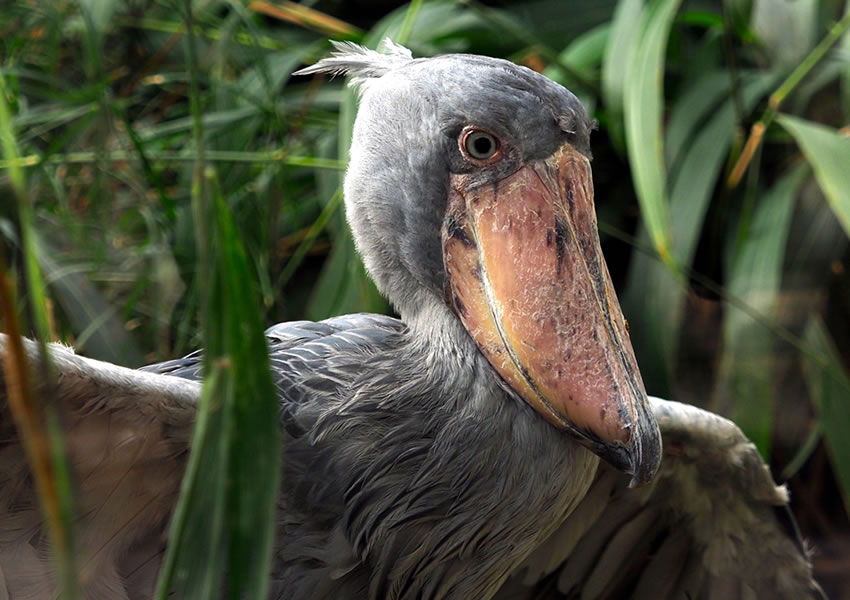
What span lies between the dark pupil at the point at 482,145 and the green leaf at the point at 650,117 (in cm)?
71

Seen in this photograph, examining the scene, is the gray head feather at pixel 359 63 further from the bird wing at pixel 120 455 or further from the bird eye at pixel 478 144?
the bird wing at pixel 120 455

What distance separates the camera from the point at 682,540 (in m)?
1.63

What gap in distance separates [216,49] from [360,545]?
134 centimetres

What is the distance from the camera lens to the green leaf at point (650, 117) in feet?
5.84

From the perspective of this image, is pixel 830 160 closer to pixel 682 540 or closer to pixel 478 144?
pixel 682 540

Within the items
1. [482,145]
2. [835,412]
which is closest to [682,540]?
[835,412]

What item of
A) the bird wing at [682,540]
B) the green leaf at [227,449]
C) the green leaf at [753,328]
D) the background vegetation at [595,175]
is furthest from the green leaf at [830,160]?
the green leaf at [227,449]

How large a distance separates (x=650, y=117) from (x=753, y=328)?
0.48 m

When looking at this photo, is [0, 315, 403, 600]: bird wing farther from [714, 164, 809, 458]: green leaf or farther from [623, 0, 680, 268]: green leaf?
[714, 164, 809, 458]: green leaf

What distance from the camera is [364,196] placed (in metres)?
1.18

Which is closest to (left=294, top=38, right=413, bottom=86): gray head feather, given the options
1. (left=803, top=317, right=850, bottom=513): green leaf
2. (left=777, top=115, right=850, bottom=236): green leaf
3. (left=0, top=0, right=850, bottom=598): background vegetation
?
(left=0, top=0, right=850, bottom=598): background vegetation

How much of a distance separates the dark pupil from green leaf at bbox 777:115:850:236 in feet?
3.14

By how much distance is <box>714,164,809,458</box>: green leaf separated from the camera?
2.09 meters

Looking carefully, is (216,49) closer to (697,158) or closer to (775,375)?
(697,158)
